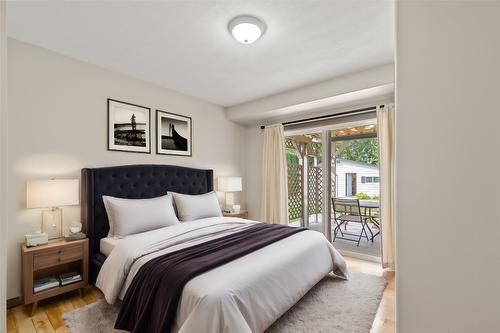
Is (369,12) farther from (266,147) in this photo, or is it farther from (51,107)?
(51,107)

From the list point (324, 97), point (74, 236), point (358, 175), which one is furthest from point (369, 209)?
point (74, 236)

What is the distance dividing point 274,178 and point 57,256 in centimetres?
308

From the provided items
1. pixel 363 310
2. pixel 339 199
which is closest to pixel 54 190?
pixel 363 310

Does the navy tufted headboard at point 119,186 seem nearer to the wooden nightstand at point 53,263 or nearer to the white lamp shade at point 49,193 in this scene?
the wooden nightstand at point 53,263

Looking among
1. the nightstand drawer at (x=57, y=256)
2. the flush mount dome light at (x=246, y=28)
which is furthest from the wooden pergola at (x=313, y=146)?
the nightstand drawer at (x=57, y=256)

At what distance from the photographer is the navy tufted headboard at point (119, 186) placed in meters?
2.55

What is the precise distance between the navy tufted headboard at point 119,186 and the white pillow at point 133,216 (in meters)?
0.13

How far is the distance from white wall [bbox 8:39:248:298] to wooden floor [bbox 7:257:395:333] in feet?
0.93

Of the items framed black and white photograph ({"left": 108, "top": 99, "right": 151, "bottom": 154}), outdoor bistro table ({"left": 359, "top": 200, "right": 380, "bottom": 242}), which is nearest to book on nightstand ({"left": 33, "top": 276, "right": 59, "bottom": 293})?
framed black and white photograph ({"left": 108, "top": 99, "right": 151, "bottom": 154})

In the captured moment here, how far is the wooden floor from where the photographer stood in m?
1.89

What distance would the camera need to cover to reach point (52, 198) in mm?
2180

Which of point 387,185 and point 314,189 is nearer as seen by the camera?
point 387,185

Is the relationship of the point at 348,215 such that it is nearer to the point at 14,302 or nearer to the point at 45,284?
the point at 45,284

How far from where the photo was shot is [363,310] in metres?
2.09
